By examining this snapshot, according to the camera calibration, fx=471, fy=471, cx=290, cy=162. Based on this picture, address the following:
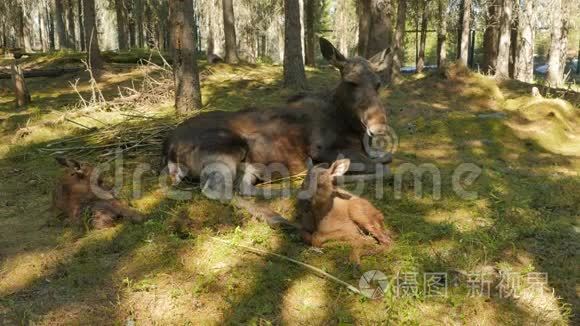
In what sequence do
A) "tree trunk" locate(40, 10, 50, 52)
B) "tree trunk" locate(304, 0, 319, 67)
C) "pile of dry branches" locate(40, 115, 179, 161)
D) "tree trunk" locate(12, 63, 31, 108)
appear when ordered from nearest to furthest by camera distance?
"pile of dry branches" locate(40, 115, 179, 161), "tree trunk" locate(12, 63, 31, 108), "tree trunk" locate(304, 0, 319, 67), "tree trunk" locate(40, 10, 50, 52)

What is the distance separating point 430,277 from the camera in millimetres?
4094

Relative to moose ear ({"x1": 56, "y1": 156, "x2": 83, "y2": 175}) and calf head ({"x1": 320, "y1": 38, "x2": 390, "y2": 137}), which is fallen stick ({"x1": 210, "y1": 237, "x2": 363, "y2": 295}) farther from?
calf head ({"x1": 320, "y1": 38, "x2": 390, "y2": 137})

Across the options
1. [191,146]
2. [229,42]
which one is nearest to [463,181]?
[191,146]

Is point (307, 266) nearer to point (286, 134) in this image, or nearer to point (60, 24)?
point (286, 134)

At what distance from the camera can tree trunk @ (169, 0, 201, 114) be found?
9656 millimetres

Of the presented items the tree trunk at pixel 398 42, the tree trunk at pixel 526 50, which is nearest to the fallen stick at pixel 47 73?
the tree trunk at pixel 398 42

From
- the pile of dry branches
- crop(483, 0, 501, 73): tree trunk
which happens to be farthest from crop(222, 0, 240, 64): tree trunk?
crop(483, 0, 501, 73): tree trunk

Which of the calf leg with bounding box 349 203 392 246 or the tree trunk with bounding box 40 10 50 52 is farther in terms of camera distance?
the tree trunk with bounding box 40 10 50 52

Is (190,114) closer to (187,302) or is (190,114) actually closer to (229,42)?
(187,302)

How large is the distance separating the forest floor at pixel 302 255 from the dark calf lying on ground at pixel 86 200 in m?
0.17

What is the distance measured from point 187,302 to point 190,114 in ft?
19.1

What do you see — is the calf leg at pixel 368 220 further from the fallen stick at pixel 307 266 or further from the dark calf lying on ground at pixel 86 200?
the dark calf lying on ground at pixel 86 200

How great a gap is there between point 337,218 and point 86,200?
117 inches

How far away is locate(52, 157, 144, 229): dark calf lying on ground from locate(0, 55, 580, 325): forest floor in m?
0.17
